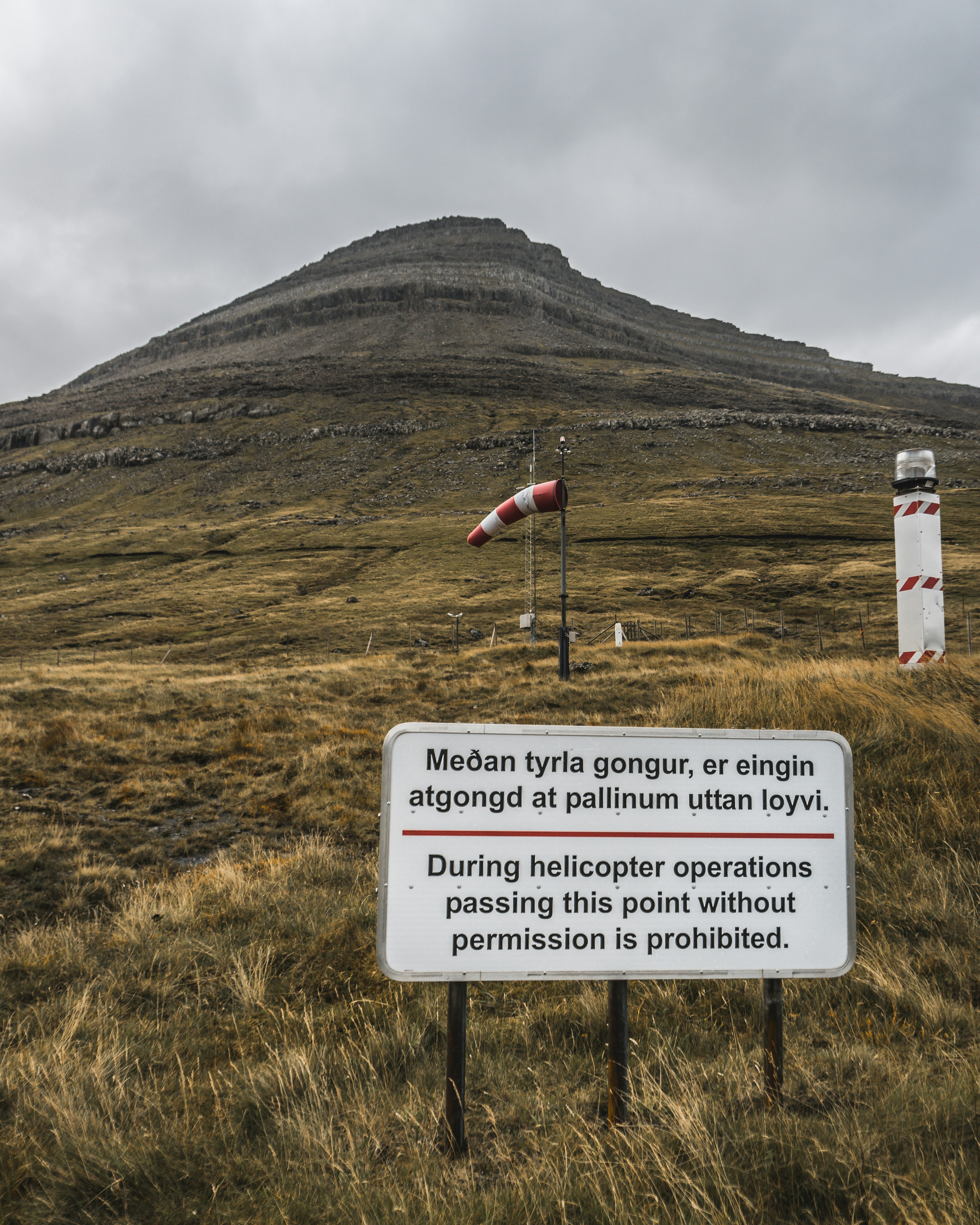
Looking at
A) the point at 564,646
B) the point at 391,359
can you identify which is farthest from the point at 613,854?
the point at 391,359

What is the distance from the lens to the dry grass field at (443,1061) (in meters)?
2.29

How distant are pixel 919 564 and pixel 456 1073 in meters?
10.3

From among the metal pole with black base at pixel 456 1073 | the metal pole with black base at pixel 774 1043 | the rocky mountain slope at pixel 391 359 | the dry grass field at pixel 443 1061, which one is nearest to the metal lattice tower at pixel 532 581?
the dry grass field at pixel 443 1061

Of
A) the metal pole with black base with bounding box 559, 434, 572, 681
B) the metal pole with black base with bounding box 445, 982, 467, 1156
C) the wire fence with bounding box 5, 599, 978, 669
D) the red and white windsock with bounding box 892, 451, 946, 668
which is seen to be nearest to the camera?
the metal pole with black base with bounding box 445, 982, 467, 1156

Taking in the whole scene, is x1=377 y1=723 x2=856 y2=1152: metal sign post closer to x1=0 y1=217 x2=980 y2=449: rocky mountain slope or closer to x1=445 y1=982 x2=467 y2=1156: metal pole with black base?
x1=445 y1=982 x2=467 y2=1156: metal pole with black base

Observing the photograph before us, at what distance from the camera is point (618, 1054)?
8.82 feet

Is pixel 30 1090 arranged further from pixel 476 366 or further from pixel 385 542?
pixel 476 366

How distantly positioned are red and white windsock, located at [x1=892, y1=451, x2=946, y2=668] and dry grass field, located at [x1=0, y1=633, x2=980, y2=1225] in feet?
8.98

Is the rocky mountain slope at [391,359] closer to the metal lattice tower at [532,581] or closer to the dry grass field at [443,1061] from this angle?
the metal lattice tower at [532,581]

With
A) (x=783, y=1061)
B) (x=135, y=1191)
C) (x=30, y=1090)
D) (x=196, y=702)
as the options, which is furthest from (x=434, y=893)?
(x=196, y=702)

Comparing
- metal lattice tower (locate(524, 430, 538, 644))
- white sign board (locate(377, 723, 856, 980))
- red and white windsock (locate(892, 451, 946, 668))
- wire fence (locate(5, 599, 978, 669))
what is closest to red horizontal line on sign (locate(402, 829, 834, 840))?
white sign board (locate(377, 723, 856, 980))

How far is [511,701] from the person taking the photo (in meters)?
17.4

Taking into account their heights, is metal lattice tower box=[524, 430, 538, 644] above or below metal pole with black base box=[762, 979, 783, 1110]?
above

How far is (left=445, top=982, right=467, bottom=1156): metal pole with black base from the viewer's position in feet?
8.34
